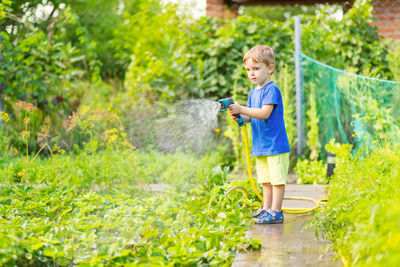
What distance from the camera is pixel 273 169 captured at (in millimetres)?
2980

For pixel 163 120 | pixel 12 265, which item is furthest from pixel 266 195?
pixel 163 120

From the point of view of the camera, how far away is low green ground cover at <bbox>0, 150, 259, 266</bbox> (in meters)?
2.08

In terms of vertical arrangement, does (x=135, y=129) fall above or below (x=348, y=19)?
below

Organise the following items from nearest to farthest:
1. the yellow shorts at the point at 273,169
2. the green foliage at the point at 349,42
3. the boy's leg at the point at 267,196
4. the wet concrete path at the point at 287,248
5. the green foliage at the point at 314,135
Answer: the wet concrete path at the point at 287,248, the yellow shorts at the point at 273,169, the boy's leg at the point at 267,196, the green foliage at the point at 314,135, the green foliage at the point at 349,42

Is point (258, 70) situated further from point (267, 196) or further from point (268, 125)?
point (267, 196)

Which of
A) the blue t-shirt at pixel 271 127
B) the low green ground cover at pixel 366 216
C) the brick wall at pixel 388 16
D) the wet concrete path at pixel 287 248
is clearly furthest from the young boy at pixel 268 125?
the brick wall at pixel 388 16

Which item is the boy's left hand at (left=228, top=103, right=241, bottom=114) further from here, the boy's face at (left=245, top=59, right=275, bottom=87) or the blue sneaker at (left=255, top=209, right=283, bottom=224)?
the blue sneaker at (left=255, top=209, right=283, bottom=224)

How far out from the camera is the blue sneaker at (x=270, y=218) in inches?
116

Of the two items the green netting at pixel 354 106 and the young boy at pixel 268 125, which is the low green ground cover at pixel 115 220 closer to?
the young boy at pixel 268 125

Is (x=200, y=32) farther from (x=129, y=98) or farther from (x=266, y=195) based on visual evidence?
(x=266, y=195)

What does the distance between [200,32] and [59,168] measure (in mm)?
3273

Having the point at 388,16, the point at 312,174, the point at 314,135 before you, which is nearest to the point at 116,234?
the point at 312,174

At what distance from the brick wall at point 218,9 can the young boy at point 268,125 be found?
4.94m

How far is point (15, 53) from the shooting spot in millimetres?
5418
